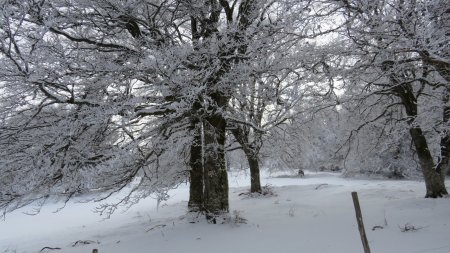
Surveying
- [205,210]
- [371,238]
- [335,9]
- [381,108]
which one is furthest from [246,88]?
[381,108]

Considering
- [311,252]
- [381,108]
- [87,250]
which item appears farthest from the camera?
[381,108]

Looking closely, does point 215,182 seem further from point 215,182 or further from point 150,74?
point 150,74

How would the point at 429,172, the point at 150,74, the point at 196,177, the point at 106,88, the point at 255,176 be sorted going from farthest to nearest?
the point at 255,176
the point at 196,177
the point at 429,172
the point at 106,88
the point at 150,74

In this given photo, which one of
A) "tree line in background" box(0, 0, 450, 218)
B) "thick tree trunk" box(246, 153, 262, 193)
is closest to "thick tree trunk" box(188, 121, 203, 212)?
"tree line in background" box(0, 0, 450, 218)

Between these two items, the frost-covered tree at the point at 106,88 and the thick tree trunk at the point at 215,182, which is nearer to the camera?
the frost-covered tree at the point at 106,88

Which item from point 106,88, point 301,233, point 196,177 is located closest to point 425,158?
point 301,233

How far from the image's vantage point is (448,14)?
18.7ft

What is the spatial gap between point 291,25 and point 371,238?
14.2 feet

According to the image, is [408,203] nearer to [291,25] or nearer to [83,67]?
[291,25]

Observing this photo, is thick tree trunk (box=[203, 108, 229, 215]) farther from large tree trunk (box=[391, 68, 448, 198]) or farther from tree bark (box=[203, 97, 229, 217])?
large tree trunk (box=[391, 68, 448, 198])

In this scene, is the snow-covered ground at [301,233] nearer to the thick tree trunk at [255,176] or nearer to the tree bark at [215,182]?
the tree bark at [215,182]

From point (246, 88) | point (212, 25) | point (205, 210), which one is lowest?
point (205, 210)

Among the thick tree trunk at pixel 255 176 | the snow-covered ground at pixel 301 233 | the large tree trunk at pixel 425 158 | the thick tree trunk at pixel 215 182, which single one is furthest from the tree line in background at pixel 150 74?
the thick tree trunk at pixel 255 176

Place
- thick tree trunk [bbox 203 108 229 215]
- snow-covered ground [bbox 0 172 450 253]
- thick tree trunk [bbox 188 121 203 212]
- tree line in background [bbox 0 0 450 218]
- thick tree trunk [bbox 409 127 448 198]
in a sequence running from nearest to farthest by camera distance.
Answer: tree line in background [bbox 0 0 450 218] → snow-covered ground [bbox 0 172 450 253] → thick tree trunk [bbox 203 108 229 215] → thick tree trunk [bbox 409 127 448 198] → thick tree trunk [bbox 188 121 203 212]
